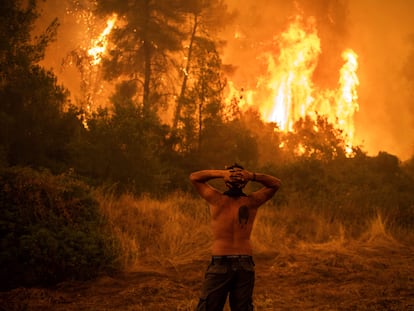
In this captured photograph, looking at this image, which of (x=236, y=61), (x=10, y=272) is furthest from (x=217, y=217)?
(x=236, y=61)

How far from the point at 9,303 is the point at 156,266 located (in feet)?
9.99

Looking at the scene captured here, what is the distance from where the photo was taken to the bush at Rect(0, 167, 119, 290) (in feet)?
21.9

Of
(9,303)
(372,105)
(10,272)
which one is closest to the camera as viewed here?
(9,303)

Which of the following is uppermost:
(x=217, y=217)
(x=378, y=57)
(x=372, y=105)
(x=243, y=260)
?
(x=378, y=57)

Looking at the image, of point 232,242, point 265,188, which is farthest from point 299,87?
point 232,242

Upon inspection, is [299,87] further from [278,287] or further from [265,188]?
[265,188]

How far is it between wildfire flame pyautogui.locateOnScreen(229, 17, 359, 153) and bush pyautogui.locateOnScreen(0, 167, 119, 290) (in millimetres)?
37014

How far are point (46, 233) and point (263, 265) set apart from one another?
15.0 feet

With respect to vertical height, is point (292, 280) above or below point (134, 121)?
below

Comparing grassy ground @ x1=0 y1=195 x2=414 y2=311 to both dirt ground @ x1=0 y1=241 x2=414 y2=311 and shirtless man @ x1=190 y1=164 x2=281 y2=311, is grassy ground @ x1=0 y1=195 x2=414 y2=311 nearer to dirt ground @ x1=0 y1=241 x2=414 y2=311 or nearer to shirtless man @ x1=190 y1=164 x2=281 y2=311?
dirt ground @ x1=0 y1=241 x2=414 y2=311

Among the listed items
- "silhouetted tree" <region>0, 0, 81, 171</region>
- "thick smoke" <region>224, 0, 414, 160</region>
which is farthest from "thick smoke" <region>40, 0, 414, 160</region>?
"silhouetted tree" <region>0, 0, 81, 171</region>

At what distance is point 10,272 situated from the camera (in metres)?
6.68

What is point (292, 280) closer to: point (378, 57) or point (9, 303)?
point (9, 303)

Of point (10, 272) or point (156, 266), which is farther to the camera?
point (156, 266)
